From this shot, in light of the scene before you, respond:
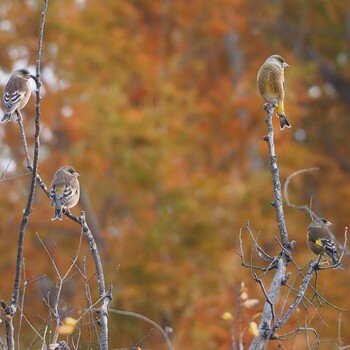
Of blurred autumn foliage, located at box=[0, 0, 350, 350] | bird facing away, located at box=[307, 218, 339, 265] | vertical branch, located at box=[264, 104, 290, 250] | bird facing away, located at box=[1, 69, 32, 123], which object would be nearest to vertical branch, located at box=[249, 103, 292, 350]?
vertical branch, located at box=[264, 104, 290, 250]

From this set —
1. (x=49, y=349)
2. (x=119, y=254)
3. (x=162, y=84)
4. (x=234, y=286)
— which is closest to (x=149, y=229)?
(x=119, y=254)

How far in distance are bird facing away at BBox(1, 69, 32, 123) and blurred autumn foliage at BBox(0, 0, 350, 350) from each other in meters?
6.97

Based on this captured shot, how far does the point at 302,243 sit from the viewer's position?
19.5 metres

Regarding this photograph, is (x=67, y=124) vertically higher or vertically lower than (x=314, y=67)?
lower

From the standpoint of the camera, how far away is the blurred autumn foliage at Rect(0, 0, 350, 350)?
1691cm

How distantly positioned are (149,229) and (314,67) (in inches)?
250

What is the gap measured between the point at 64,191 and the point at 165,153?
34.7 feet

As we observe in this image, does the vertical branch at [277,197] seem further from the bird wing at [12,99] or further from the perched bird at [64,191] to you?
the bird wing at [12,99]

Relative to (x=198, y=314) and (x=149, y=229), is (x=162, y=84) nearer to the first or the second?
(x=149, y=229)

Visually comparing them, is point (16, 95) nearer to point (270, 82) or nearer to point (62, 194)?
point (62, 194)

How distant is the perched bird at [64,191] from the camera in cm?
700

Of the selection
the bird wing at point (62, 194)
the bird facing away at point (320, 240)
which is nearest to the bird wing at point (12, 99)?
the bird wing at point (62, 194)

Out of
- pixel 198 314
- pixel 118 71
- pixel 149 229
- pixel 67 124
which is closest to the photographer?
pixel 198 314

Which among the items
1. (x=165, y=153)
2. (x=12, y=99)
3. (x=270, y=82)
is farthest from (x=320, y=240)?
(x=165, y=153)
